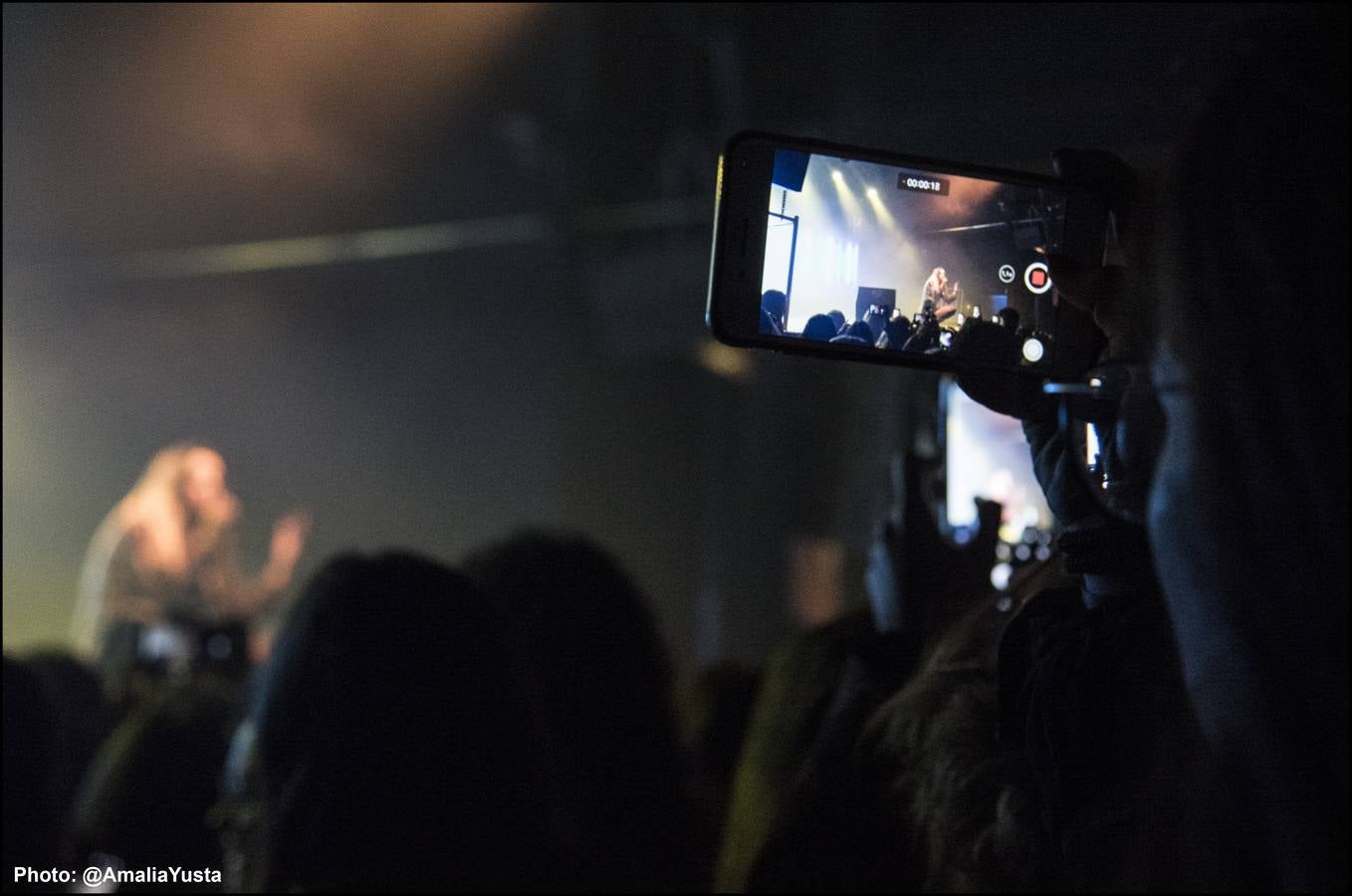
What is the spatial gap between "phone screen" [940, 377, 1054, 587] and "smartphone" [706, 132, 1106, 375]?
0.35 meters

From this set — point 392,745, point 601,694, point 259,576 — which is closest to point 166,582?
point 259,576

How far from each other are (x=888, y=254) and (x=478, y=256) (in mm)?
4128

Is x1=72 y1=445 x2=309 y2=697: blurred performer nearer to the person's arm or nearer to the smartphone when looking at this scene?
the person's arm

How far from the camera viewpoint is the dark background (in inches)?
48.5

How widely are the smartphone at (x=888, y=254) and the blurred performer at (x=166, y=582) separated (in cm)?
188

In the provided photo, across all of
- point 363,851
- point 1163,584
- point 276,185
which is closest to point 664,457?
point 276,185

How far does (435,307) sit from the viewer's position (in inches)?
187

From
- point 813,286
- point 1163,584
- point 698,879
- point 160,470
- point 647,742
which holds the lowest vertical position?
point 698,879

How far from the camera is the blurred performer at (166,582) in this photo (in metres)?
2.38

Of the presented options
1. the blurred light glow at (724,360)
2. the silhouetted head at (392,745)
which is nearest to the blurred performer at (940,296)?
the silhouetted head at (392,745)

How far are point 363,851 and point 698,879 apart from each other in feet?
2.47

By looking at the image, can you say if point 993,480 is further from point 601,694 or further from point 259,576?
point 259,576

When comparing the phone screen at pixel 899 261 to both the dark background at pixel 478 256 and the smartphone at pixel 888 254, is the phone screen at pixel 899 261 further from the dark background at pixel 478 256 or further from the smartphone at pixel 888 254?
the dark background at pixel 478 256

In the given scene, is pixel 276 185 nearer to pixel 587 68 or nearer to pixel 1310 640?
pixel 587 68
